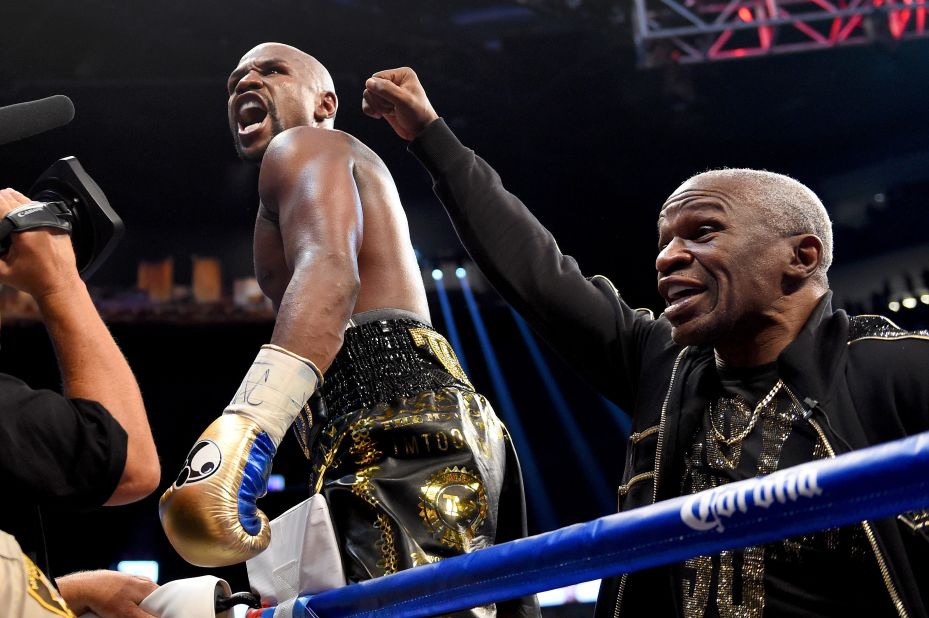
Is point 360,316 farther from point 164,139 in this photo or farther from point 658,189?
point 658,189

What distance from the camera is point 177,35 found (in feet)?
19.0

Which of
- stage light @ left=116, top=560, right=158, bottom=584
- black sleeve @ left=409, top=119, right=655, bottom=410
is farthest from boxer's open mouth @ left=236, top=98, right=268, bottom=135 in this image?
stage light @ left=116, top=560, right=158, bottom=584

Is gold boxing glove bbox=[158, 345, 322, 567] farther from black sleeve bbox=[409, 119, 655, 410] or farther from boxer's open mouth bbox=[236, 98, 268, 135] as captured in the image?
boxer's open mouth bbox=[236, 98, 268, 135]

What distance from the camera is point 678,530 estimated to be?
853mm

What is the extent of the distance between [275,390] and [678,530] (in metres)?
0.56

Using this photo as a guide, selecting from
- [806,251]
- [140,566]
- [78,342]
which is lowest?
[140,566]

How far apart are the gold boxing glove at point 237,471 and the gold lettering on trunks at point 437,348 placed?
28 centimetres

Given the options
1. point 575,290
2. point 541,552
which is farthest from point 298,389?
point 575,290

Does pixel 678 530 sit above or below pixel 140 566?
above

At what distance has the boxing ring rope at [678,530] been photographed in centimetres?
73

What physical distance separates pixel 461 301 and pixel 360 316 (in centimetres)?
660

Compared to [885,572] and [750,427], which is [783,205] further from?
[885,572]

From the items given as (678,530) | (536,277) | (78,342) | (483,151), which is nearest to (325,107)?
(536,277)

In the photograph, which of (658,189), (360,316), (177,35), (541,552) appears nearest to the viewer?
(541,552)
